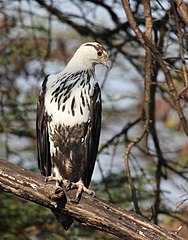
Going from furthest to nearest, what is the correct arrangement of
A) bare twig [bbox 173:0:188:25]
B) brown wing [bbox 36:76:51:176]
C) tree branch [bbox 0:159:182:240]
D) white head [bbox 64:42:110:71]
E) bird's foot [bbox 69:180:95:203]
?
white head [bbox 64:42:110:71]
brown wing [bbox 36:76:51:176]
bare twig [bbox 173:0:188:25]
bird's foot [bbox 69:180:95:203]
tree branch [bbox 0:159:182:240]

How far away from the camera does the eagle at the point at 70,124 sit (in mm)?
6234

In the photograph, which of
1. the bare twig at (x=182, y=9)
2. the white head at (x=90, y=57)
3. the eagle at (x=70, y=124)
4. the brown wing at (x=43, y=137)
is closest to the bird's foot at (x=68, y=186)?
the eagle at (x=70, y=124)

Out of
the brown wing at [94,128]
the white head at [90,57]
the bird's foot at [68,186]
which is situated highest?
the white head at [90,57]

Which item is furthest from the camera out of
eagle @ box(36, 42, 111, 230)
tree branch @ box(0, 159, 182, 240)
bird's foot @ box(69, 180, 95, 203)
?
eagle @ box(36, 42, 111, 230)

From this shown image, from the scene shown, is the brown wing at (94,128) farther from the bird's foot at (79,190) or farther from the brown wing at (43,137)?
the bird's foot at (79,190)

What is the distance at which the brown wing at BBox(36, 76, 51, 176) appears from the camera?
6.36 m

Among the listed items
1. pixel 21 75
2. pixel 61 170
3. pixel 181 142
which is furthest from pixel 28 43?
pixel 181 142

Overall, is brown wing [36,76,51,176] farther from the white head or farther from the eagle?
the white head

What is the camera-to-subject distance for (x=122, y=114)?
470 inches

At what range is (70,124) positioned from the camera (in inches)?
245

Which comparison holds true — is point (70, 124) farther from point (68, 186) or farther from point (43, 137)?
point (68, 186)

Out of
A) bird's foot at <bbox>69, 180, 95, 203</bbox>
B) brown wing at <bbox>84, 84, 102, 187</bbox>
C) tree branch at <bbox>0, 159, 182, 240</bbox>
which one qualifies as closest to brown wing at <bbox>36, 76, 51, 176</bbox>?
brown wing at <bbox>84, 84, 102, 187</bbox>

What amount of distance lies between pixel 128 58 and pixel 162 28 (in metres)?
1.13

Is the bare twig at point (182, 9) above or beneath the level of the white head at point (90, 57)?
above
